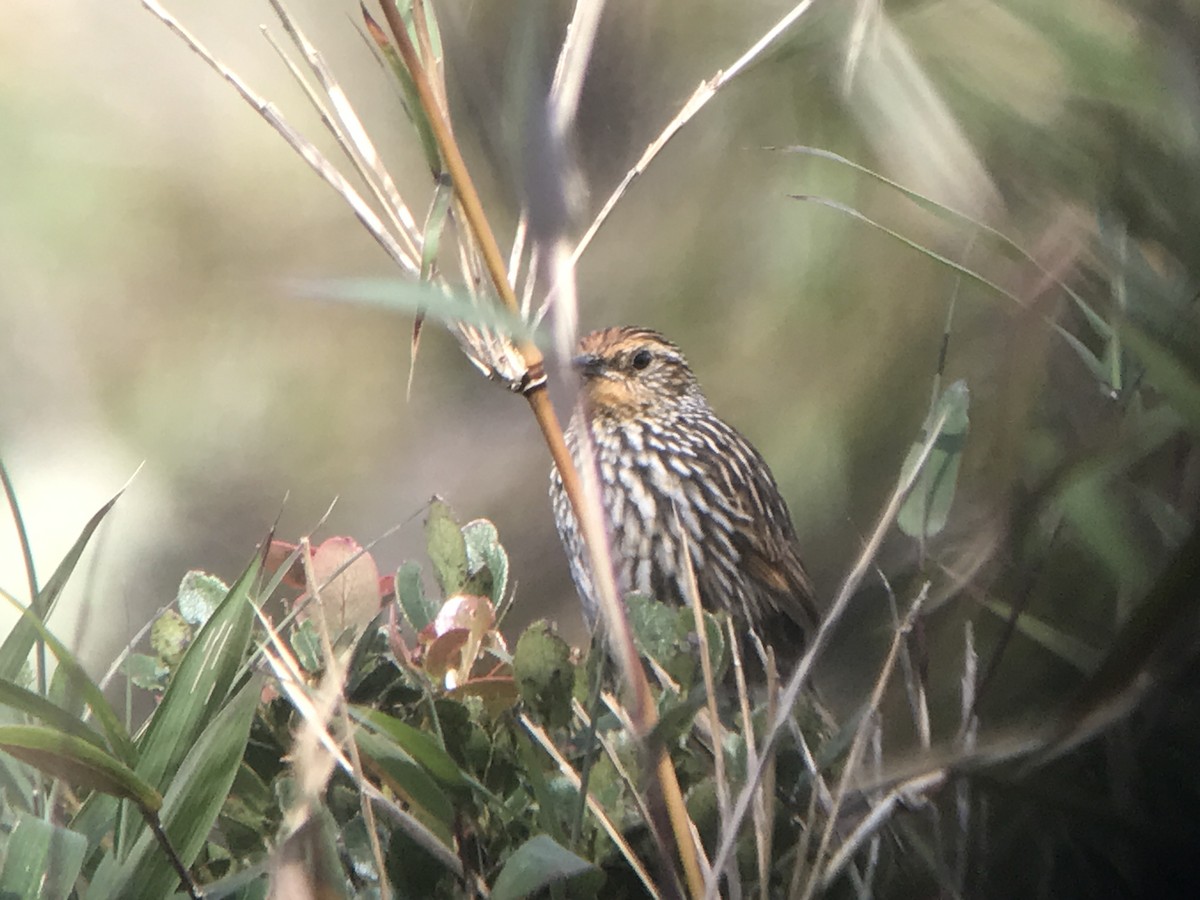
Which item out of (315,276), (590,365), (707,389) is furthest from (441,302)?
(590,365)

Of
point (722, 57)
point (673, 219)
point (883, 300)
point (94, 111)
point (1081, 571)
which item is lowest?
point (1081, 571)

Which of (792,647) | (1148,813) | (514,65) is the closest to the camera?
(1148,813)

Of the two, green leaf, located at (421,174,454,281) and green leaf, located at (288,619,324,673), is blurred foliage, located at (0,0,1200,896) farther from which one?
green leaf, located at (421,174,454,281)

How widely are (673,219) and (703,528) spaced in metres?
0.39

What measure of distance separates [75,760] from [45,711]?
3 centimetres

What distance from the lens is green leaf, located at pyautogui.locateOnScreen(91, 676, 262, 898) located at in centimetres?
63

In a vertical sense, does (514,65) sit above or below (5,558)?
above

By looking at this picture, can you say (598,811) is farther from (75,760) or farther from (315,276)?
(315,276)

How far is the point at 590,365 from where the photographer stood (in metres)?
1.32

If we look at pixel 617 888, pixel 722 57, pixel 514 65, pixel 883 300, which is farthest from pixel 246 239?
pixel 617 888

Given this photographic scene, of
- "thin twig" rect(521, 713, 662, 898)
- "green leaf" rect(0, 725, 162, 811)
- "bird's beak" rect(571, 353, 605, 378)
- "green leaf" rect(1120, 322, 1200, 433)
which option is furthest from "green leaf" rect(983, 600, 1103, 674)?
"bird's beak" rect(571, 353, 605, 378)

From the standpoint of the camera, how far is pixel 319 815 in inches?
20.6

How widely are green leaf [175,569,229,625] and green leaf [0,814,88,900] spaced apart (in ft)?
0.69

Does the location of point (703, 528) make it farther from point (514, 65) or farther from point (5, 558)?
point (5, 558)
